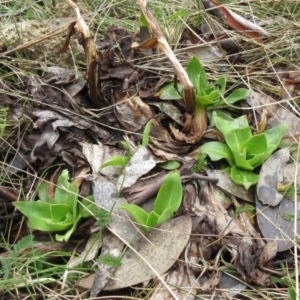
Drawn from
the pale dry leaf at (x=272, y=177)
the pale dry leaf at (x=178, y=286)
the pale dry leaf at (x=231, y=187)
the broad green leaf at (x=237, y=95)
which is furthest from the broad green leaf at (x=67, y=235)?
the broad green leaf at (x=237, y=95)

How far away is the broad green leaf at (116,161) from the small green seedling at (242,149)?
8.1 inches

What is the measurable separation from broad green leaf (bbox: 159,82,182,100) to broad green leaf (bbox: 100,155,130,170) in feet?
0.81

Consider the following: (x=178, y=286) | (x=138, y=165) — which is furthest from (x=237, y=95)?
(x=178, y=286)

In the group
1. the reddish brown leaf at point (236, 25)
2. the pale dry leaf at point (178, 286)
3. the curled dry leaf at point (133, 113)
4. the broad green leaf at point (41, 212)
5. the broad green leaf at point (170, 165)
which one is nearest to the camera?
the pale dry leaf at point (178, 286)

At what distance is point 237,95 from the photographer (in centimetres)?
147

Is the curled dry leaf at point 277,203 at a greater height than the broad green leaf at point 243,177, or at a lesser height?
lesser

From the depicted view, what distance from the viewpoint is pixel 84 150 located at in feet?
4.35

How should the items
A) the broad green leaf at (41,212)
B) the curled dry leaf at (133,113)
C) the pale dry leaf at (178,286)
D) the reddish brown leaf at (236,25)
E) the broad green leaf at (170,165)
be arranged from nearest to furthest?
the pale dry leaf at (178,286), the broad green leaf at (41,212), the broad green leaf at (170,165), the curled dry leaf at (133,113), the reddish brown leaf at (236,25)

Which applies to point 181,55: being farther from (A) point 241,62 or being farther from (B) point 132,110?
(B) point 132,110

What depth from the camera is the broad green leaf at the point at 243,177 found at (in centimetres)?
125

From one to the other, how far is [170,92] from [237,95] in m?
0.20

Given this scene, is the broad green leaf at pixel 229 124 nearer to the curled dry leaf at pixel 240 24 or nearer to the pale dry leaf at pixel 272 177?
the pale dry leaf at pixel 272 177

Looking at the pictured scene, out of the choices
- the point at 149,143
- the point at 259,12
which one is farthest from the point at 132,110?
the point at 259,12

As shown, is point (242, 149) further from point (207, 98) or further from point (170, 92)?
point (170, 92)
